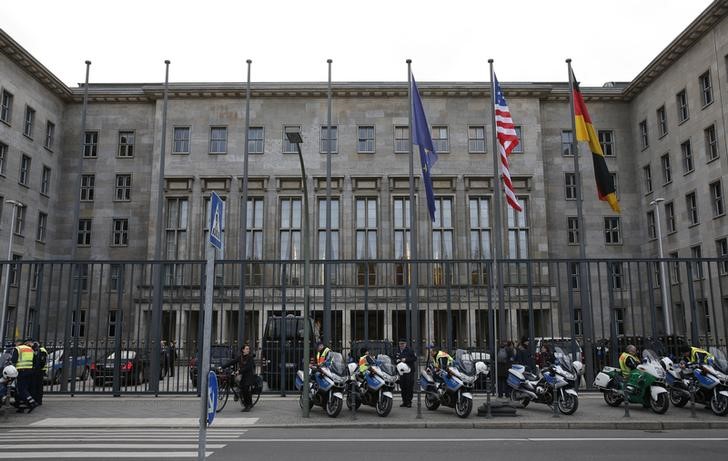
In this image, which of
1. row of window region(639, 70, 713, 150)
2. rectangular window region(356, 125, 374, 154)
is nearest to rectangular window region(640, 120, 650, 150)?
row of window region(639, 70, 713, 150)

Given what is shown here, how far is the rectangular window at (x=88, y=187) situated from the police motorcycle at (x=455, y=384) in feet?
111

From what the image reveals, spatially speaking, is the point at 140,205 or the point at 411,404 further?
the point at 140,205

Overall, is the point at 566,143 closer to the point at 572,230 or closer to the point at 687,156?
the point at 572,230

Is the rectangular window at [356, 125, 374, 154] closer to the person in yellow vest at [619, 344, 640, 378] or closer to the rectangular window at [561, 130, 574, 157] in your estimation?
the rectangular window at [561, 130, 574, 157]

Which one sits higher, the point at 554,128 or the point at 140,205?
the point at 554,128

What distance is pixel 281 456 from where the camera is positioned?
9.79m

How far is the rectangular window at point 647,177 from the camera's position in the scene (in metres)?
41.5

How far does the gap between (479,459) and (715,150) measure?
1264 inches

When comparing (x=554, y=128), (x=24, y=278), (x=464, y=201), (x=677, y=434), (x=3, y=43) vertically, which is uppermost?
(x=3, y=43)

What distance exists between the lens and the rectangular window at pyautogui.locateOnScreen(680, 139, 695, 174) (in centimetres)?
3722

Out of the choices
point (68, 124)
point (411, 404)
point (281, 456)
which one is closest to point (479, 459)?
point (281, 456)

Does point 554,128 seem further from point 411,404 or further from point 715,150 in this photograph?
point 411,404

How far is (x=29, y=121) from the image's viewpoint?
39594mm

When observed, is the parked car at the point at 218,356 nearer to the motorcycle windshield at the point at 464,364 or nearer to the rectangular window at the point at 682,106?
the motorcycle windshield at the point at 464,364
